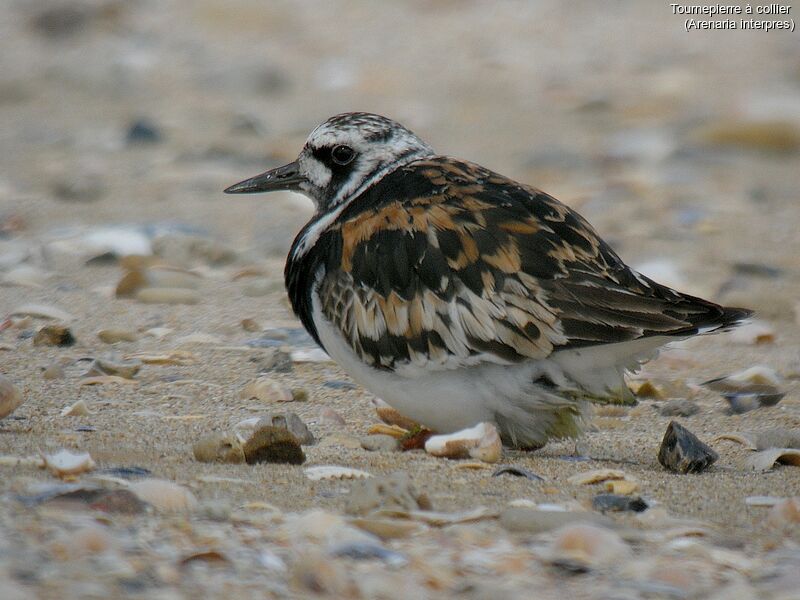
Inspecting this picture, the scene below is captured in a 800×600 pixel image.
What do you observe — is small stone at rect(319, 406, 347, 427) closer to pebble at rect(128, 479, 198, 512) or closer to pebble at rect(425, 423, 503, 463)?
pebble at rect(425, 423, 503, 463)

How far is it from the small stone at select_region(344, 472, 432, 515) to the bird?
25.5 inches

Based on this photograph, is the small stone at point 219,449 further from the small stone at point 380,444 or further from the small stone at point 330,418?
the small stone at point 330,418

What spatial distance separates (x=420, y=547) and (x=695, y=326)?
1.08 meters

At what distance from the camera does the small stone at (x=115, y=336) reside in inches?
163

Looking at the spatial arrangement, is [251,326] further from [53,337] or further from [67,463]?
[67,463]

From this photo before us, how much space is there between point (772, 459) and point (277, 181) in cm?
167

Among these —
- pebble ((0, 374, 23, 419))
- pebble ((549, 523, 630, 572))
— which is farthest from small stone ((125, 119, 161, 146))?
pebble ((549, 523, 630, 572))

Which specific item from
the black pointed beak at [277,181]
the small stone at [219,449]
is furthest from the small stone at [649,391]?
the small stone at [219,449]

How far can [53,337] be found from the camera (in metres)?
4.05

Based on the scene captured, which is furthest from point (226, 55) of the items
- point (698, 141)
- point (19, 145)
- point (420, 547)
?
point (420, 547)

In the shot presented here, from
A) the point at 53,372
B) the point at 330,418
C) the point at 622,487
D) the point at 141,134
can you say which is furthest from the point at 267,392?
the point at 141,134

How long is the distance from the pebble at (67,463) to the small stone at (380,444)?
80cm

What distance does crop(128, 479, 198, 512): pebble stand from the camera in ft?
7.65

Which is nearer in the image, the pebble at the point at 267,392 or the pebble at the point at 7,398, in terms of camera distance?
the pebble at the point at 7,398
